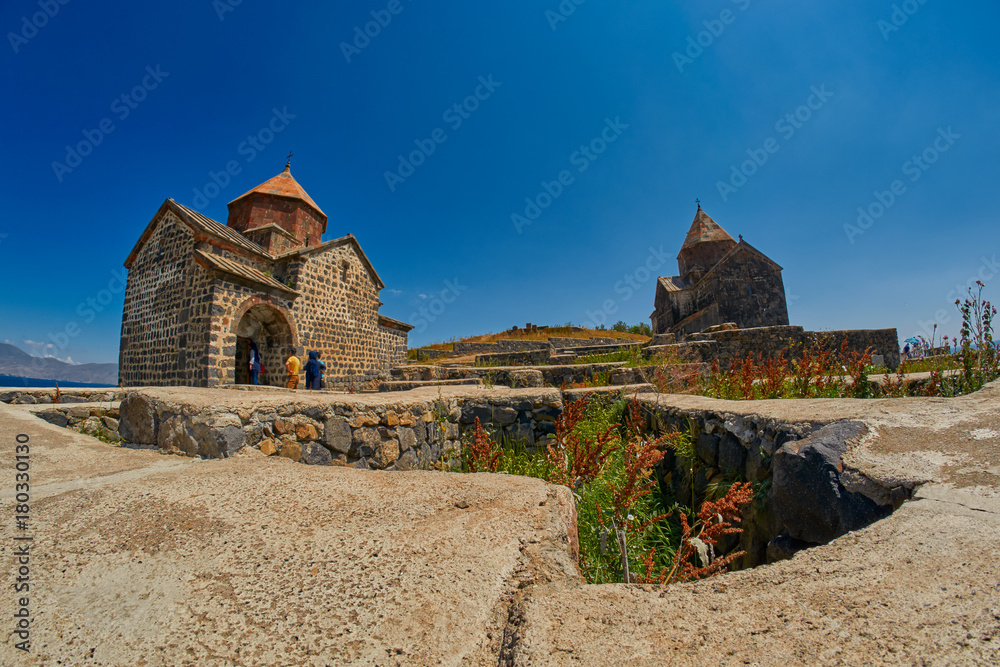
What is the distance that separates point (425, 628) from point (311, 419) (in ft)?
8.03

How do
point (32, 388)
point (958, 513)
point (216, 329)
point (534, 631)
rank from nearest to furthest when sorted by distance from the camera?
point (534, 631) → point (958, 513) → point (32, 388) → point (216, 329)

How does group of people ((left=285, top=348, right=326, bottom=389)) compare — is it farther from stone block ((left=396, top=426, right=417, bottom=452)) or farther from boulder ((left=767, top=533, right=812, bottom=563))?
boulder ((left=767, top=533, right=812, bottom=563))

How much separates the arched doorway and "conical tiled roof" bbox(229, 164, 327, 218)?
20.7 feet

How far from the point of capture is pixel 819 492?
1872 mm

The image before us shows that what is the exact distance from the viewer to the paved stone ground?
0.84 m

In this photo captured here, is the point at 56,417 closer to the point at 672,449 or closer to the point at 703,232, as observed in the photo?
the point at 672,449

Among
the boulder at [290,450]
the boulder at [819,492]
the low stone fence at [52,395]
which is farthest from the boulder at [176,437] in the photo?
the boulder at [819,492]

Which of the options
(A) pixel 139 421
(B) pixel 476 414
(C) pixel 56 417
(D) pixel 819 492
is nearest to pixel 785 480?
(D) pixel 819 492

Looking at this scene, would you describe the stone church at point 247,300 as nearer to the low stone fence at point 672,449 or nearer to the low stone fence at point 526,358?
the low stone fence at point 526,358

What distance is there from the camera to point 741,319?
16031mm

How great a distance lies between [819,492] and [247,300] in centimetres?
1180

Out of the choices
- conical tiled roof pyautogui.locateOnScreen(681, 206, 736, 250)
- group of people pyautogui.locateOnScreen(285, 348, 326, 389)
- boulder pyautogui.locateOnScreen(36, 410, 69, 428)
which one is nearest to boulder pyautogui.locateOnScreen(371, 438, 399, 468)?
boulder pyautogui.locateOnScreen(36, 410, 69, 428)

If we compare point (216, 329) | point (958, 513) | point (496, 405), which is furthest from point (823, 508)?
point (216, 329)

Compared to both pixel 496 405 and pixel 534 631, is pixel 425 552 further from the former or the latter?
pixel 496 405
